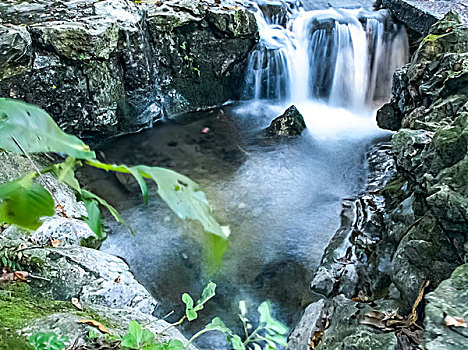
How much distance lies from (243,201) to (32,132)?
516 centimetres

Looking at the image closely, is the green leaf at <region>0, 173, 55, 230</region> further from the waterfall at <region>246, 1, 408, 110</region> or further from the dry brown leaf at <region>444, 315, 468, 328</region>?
the waterfall at <region>246, 1, 408, 110</region>

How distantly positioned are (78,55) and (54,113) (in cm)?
99

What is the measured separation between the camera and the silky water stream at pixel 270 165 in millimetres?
4430

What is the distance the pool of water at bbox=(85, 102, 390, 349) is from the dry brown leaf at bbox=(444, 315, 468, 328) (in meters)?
2.30

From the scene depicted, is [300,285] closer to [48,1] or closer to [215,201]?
[215,201]

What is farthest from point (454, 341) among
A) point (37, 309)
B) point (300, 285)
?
point (300, 285)

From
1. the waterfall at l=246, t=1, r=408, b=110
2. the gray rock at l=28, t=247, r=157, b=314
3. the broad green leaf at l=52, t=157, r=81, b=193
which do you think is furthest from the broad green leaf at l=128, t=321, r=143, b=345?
the waterfall at l=246, t=1, r=408, b=110

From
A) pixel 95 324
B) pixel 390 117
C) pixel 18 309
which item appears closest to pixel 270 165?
pixel 390 117

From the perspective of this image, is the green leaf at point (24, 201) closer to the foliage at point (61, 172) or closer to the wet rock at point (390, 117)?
the foliage at point (61, 172)

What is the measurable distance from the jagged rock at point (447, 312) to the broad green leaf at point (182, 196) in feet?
5.43

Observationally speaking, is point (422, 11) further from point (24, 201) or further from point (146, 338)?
point (24, 201)

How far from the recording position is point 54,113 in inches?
243

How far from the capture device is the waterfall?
8594mm

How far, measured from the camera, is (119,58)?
21.9ft
